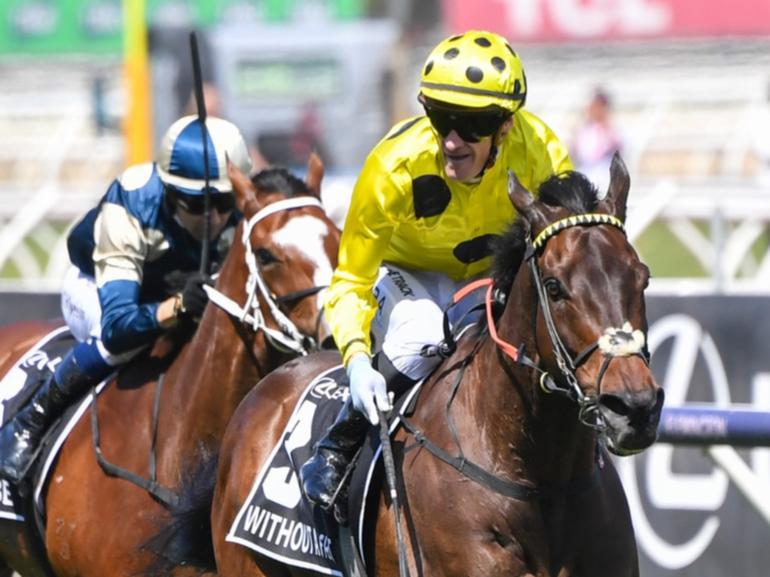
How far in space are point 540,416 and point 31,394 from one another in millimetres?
2956

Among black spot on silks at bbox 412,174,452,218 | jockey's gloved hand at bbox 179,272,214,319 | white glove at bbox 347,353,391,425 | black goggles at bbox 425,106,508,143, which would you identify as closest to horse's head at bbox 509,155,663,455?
black goggles at bbox 425,106,508,143

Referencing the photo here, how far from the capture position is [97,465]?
6.12 meters

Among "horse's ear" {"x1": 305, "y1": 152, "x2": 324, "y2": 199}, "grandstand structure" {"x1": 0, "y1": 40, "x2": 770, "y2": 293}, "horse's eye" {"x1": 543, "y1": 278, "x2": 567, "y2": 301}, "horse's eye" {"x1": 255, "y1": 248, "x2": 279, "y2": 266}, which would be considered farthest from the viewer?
"grandstand structure" {"x1": 0, "y1": 40, "x2": 770, "y2": 293}

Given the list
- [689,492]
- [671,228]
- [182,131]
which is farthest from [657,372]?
[182,131]

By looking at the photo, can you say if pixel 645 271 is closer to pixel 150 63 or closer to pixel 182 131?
pixel 182 131

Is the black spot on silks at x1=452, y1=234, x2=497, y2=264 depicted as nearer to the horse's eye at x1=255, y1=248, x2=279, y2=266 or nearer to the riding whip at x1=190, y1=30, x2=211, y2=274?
the horse's eye at x1=255, y1=248, x2=279, y2=266

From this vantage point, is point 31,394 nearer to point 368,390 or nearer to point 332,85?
point 368,390

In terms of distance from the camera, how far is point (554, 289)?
404 centimetres

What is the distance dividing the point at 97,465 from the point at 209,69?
530 inches

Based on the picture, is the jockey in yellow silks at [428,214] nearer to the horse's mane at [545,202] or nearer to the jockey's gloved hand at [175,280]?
the horse's mane at [545,202]

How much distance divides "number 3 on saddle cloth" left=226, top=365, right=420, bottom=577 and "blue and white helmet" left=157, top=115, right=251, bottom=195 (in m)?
1.23

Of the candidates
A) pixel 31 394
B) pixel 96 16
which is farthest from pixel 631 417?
pixel 96 16

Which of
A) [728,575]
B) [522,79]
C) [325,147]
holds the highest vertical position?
[522,79]

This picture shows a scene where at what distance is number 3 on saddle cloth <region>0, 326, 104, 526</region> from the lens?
6.36 metres
